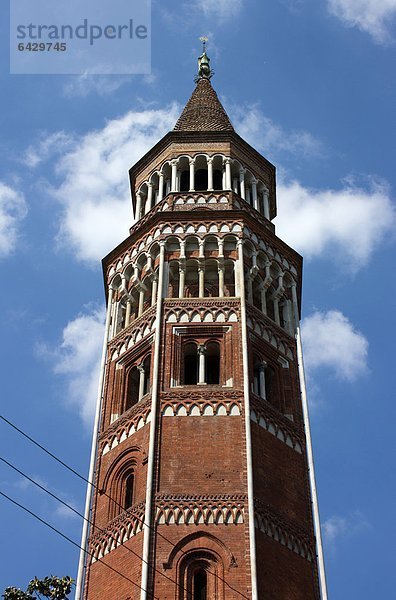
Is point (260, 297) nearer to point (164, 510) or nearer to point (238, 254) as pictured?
point (238, 254)

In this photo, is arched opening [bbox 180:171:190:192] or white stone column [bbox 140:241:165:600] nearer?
white stone column [bbox 140:241:165:600]

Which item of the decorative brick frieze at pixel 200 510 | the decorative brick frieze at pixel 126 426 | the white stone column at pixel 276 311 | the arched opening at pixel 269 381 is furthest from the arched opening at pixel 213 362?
the decorative brick frieze at pixel 200 510

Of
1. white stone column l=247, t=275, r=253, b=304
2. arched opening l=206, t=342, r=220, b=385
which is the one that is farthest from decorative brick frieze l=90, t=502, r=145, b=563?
white stone column l=247, t=275, r=253, b=304

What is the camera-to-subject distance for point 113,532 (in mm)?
24688

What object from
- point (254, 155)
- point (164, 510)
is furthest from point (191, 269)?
point (164, 510)

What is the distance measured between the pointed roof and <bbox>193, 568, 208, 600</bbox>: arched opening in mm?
17606

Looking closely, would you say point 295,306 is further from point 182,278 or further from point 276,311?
point 182,278

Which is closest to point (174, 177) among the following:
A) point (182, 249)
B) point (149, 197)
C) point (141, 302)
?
point (149, 197)

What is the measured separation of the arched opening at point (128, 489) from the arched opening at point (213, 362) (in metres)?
3.77

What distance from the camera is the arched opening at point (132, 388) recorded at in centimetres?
2828

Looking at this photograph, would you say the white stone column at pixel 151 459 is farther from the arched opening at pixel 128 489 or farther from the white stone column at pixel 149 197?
the white stone column at pixel 149 197

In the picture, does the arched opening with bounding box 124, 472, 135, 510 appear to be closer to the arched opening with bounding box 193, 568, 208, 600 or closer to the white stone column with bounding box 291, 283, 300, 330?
the arched opening with bounding box 193, 568, 208, 600

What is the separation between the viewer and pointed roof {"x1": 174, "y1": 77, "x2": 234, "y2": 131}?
36562 millimetres

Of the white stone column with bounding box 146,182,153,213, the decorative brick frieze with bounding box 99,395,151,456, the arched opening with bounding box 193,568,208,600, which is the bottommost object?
the arched opening with bounding box 193,568,208,600
